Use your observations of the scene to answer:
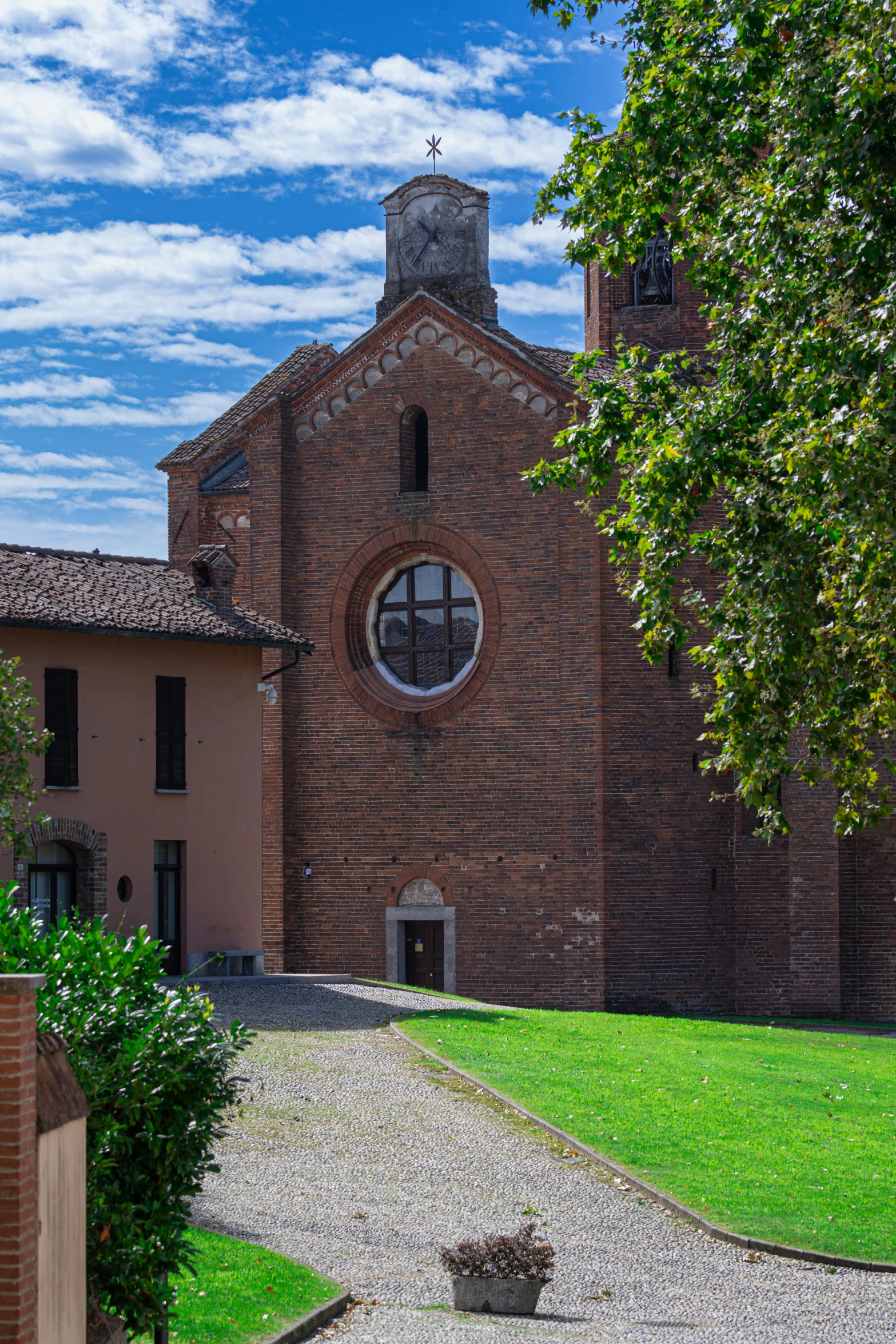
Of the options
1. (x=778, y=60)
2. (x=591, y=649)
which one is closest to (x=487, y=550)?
(x=591, y=649)

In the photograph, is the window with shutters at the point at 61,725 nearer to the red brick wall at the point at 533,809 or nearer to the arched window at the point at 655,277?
the red brick wall at the point at 533,809

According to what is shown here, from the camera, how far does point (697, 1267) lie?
12.0m

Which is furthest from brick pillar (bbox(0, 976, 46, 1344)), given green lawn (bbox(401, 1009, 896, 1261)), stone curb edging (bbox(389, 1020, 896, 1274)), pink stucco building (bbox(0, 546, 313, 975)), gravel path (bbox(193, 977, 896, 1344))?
pink stucco building (bbox(0, 546, 313, 975))

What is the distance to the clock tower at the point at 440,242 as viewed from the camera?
32.9 metres

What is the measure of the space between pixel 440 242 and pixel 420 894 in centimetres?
1428

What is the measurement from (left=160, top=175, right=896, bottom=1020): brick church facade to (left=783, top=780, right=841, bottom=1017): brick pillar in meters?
0.04

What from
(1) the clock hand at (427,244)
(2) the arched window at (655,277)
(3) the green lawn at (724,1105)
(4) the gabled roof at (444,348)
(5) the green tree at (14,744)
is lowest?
(3) the green lawn at (724,1105)

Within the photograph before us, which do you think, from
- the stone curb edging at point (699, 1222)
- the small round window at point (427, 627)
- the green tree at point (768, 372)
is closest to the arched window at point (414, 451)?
the small round window at point (427, 627)

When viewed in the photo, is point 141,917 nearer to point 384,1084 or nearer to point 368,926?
point 368,926

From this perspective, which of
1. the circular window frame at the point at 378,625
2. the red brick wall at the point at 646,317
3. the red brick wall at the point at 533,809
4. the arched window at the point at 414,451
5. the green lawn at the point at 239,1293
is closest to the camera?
the green lawn at the point at 239,1293

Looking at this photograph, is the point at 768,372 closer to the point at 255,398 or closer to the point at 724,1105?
the point at 724,1105

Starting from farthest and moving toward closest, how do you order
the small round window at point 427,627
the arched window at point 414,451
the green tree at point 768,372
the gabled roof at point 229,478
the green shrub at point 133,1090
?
the gabled roof at point 229,478, the arched window at point 414,451, the small round window at point 427,627, the green tree at point 768,372, the green shrub at point 133,1090

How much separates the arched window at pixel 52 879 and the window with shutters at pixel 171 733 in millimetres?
2107

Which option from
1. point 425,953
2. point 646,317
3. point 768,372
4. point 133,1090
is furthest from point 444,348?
point 133,1090
